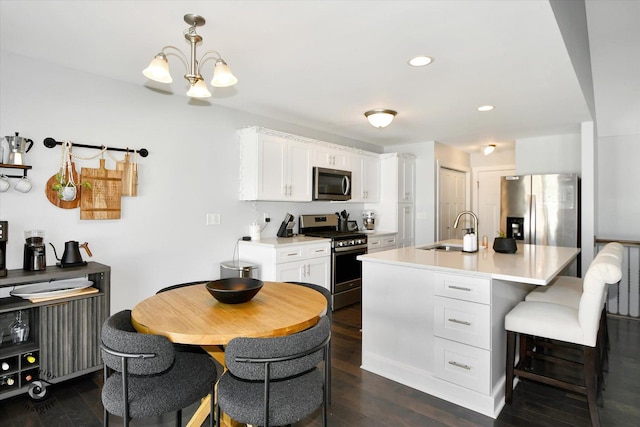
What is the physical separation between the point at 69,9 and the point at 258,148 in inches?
81.2

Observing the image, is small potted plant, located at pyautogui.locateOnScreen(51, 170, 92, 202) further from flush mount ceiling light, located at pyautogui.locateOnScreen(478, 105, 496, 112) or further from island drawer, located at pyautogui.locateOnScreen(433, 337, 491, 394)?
flush mount ceiling light, located at pyautogui.locateOnScreen(478, 105, 496, 112)

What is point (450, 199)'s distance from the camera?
Result: 20.7 ft

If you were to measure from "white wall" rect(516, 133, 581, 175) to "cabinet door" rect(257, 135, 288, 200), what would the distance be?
3.75m

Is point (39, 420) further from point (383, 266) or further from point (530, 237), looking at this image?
point (530, 237)

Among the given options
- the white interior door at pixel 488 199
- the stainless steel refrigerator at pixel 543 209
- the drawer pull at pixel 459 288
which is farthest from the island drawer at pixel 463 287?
the white interior door at pixel 488 199

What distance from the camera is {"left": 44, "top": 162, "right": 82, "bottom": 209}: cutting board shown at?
2719 mm

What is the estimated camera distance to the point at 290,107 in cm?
388

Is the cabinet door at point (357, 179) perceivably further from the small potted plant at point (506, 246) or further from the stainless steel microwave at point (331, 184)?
the small potted plant at point (506, 246)

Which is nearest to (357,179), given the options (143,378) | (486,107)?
(486,107)

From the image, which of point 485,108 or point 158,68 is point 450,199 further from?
point 158,68

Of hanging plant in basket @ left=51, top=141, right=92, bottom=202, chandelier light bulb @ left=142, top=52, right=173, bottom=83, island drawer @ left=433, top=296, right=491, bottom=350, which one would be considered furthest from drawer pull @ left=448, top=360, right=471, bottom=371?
hanging plant in basket @ left=51, top=141, right=92, bottom=202

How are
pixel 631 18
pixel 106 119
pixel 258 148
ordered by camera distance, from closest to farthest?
1. pixel 106 119
2. pixel 631 18
3. pixel 258 148

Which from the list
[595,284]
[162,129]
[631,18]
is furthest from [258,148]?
[631,18]

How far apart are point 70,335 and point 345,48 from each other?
2.72 m
